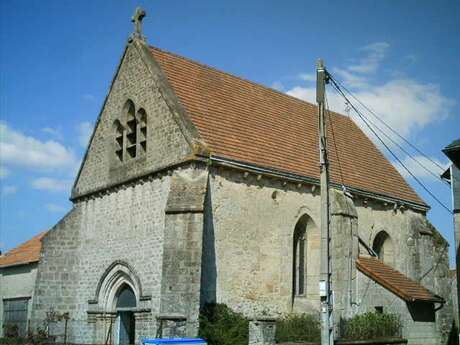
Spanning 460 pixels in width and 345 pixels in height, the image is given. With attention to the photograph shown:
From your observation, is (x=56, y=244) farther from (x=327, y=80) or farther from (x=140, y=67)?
(x=327, y=80)

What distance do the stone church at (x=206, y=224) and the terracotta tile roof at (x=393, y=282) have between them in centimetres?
7

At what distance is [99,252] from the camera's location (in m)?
21.7

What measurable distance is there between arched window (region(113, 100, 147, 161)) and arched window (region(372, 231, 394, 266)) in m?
11.0

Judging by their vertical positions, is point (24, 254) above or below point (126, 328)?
above

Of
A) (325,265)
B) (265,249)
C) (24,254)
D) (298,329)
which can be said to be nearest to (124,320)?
(265,249)

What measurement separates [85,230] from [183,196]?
6975mm

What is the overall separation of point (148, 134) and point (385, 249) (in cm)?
1165

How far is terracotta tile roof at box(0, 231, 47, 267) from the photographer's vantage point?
28938 millimetres

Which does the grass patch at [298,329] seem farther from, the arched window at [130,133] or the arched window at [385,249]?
the arched window at [130,133]

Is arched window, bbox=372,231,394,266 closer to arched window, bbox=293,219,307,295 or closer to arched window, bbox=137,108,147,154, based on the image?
arched window, bbox=293,219,307,295

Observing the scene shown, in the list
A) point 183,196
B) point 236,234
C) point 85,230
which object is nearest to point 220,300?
point 236,234

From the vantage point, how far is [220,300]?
1819 cm

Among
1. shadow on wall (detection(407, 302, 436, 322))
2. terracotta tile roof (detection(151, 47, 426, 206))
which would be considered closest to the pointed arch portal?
terracotta tile roof (detection(151, 47, 426, 206))

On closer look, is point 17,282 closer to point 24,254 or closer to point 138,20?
point 24,254
